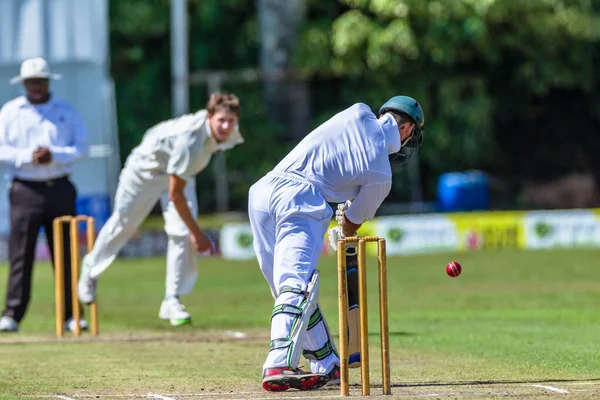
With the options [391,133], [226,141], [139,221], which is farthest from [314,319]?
[139,221]

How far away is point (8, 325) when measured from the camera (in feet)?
35.2

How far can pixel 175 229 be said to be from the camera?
10.4 m

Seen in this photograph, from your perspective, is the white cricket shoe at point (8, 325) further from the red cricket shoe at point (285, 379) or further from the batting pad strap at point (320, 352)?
the red cricket shoe at point (285, 379)

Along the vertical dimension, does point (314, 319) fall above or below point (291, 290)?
below

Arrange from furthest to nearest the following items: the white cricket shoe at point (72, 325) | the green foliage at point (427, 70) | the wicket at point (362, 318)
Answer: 1. the green foliage at point (427, 70)
2. the white cricket shoe at point (72, 325)
3. the wicket at point (362, 318)

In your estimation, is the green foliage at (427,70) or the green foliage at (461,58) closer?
the green foliage at (461,58)

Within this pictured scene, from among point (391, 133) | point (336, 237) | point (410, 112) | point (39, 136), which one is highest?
point (39, 136)

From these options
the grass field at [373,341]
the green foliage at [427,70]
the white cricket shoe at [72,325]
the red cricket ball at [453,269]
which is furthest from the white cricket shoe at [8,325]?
the green foliage at [427,70]

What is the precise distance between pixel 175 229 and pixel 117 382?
118 inches

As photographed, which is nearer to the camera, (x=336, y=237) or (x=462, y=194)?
(x=336, y=237)

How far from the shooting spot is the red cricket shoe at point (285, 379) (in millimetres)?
6824

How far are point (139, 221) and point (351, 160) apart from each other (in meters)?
3.91

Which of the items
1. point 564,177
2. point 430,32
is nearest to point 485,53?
point 430,32

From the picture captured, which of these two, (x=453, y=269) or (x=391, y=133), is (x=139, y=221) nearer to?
(x=453, y=269)
